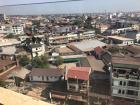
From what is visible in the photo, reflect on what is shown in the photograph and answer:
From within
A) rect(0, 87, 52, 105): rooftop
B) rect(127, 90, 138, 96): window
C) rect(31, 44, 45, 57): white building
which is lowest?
rect(127, 90, 138, 96): window

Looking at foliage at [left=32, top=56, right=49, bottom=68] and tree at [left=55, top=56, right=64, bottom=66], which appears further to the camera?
tree at [left=55, top=56, right=64, bottom=66]

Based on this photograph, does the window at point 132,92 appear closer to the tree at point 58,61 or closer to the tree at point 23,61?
the tree at point 58,61

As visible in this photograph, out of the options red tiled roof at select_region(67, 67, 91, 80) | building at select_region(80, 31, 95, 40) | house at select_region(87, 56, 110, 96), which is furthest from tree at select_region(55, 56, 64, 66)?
building at select_region(80, 31, 95, 40)

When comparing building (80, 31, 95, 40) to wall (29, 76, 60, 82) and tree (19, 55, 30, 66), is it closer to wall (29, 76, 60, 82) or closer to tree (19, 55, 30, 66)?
tree (19, 55, 30, 66)

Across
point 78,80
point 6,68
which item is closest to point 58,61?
point 6,68

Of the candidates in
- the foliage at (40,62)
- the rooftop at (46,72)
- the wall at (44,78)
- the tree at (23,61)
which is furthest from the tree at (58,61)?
the wall at (44,78)

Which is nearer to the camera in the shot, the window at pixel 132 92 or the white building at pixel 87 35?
the window at pixel 132 92
